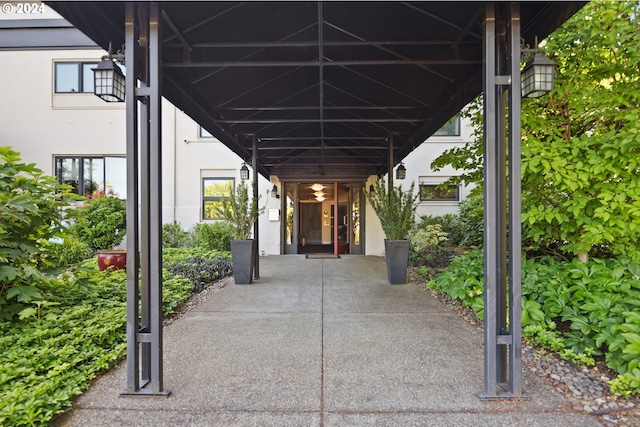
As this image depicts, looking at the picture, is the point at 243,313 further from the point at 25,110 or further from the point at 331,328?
the point at 25,110

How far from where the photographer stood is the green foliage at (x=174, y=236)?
10.4m

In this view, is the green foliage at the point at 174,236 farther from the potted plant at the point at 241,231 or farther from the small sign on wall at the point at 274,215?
the potted plant at the point at 241,231

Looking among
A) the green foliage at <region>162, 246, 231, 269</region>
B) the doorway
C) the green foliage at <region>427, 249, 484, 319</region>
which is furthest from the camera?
Answer: the doorway

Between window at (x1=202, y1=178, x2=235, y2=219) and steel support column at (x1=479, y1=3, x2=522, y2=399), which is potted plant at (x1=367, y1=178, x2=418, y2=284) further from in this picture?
window at (x1=202, y1=178, x2=235, y2=219)

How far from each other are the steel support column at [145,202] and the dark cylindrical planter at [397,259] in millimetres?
4305

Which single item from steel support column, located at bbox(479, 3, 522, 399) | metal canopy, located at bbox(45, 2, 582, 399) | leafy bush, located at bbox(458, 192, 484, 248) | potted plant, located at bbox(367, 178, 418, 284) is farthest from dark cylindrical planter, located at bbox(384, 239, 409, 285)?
steel support column, located at bbox(479, 3, 522, 399)

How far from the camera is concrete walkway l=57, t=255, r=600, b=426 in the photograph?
87.7 inches

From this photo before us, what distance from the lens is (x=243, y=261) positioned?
630cm

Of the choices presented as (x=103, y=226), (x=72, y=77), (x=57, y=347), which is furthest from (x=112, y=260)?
(x=72, y=77)

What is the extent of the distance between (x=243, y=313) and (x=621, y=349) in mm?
3722

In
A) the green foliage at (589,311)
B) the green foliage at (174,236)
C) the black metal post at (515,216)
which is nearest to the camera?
the black metal post at (515,216)

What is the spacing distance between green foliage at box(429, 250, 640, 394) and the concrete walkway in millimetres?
496

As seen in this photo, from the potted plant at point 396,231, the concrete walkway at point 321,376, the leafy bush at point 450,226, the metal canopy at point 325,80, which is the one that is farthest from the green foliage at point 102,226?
the leafy bush at point 450,226

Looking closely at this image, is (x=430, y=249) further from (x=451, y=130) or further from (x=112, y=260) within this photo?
(x=112, y=260)
